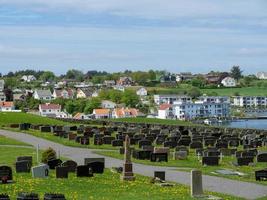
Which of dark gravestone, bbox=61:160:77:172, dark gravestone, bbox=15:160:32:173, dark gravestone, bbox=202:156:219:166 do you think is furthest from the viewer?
dark gravestone, bbox=202:156:219:166

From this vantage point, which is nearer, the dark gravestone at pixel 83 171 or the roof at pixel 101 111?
the dark gravestone at pixel 83 171

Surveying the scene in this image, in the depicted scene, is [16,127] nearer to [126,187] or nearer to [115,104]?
[126,187]

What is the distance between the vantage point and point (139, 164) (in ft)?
122

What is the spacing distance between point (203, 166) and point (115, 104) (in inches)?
4924

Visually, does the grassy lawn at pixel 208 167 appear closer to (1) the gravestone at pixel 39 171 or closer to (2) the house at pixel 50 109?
(1) the gravestone at pixel 39 171

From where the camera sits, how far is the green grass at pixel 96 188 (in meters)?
24.0

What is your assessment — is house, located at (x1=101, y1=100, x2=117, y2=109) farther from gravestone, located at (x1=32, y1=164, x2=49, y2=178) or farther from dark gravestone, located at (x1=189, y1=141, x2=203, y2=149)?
gravestone, located at (x1=32, y1=164, x2=49, y2=178)

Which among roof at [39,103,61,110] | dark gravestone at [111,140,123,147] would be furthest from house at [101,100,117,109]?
dark gravestone at [111,140,123,147]

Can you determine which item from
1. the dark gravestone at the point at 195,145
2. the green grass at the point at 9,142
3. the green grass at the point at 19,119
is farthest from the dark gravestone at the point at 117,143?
the green grass at the point at 19,119

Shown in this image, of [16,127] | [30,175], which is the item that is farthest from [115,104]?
[30,175]

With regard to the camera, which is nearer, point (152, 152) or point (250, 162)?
point (250, 162)

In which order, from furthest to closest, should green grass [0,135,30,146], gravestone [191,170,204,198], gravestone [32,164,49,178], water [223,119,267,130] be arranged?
water [223,119,267,130], green grass [0,135,30,146], gravestone [32,164,49,178], gravestone [191,170,204,198]

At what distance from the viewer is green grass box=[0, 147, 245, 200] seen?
78.9 feet

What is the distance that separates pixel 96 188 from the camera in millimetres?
25875
